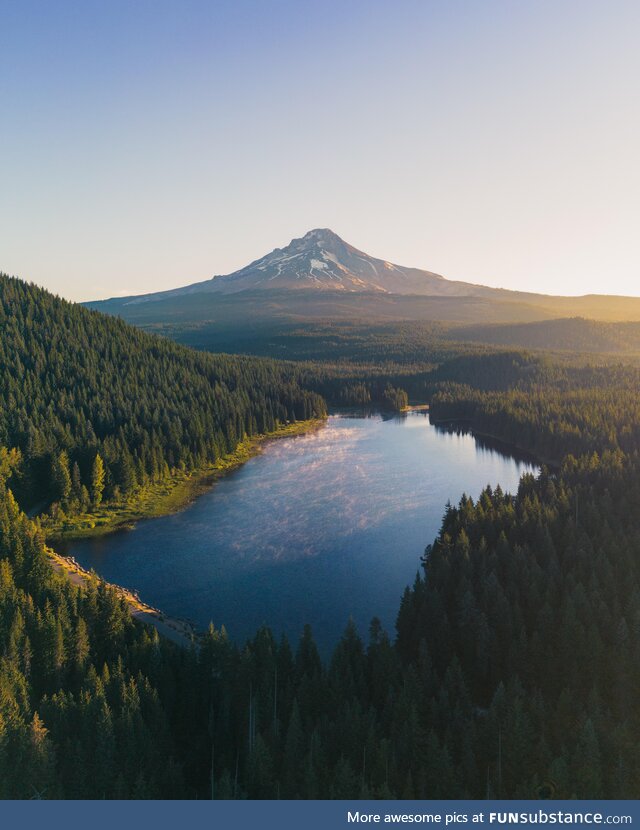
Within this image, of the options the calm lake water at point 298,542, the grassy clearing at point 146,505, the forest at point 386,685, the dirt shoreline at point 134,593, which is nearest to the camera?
the forest at point 386,685

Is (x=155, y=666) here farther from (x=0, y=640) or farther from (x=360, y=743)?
(x=360, y=743)

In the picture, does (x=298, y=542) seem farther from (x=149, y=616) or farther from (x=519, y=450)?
(x=519, y=450)

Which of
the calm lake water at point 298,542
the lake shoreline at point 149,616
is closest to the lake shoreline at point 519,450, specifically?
the calm lake water at point 298,542

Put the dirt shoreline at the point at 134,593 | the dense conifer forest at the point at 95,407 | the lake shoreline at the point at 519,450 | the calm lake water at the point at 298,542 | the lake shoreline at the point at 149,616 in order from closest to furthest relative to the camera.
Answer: the lake shoreline at the point at 149,616
the dirt shoreline at the point at 134,593
the calm lake water at the point at 298,542
the dense conifer forest at the point at 95,407
the lake shoreline at the point at 519,450

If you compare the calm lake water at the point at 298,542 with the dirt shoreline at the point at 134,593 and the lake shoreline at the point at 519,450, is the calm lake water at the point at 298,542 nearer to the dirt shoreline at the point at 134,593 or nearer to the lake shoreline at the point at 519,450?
the dirt shoreline at the point at 134,593

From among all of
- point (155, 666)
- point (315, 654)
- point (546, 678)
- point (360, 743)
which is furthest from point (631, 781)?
point (155, 666)

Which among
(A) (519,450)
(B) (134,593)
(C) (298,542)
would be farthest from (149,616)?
(A) (519,450)

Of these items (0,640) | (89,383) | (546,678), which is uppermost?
(89,383)
